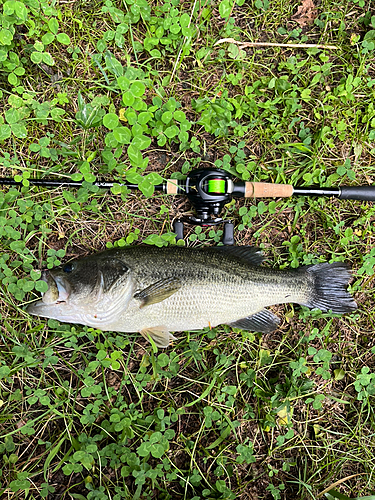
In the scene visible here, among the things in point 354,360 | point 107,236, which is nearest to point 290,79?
point 107,236

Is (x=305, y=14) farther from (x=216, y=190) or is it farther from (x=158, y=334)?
(x=158, y=334)

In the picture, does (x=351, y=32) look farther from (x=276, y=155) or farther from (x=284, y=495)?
(x=284, y=495)

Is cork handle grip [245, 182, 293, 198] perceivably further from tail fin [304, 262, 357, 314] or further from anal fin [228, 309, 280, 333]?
anal fin [228, 309, 280, 333]

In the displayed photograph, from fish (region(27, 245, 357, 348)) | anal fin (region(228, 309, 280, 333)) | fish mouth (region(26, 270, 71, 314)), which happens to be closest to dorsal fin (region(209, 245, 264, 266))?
fish (region(27, 245, 357, 348))

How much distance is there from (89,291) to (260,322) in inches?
53.2

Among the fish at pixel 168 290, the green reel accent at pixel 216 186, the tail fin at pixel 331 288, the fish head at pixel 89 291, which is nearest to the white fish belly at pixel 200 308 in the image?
the fish at pixel 168 290

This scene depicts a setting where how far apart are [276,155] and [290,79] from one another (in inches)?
26.4

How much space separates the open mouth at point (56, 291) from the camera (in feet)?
7.56

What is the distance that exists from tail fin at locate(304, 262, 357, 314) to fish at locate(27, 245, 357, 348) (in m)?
0.08

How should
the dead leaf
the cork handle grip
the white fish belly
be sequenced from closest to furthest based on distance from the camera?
the white fish belly < the cork handle grip < the dead leaf

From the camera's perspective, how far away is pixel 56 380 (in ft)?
8.77

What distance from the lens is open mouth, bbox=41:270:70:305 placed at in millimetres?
2305

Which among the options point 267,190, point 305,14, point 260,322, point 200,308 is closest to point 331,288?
point 260,322

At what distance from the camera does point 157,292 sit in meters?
2.33
